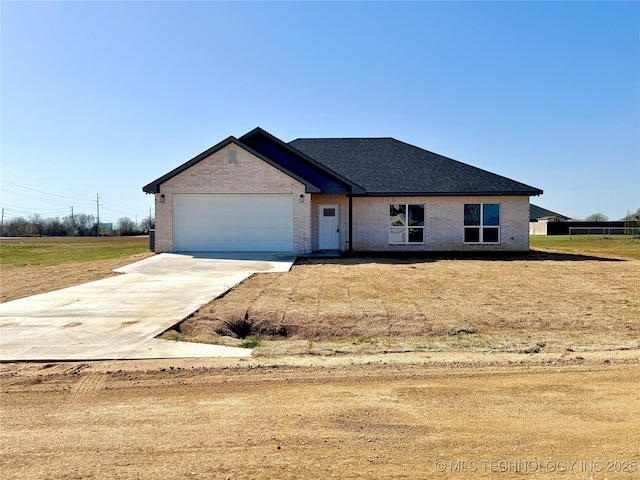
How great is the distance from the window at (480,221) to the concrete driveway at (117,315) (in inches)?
425

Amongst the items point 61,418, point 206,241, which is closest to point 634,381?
point 61,418

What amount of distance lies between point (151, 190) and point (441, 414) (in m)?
18.7

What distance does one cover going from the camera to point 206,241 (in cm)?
2111

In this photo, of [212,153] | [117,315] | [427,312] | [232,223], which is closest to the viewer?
[117,315]

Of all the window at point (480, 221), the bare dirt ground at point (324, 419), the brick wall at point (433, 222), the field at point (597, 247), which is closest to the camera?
the bare dirt ground at point (324, 419)

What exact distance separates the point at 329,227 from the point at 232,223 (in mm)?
4742

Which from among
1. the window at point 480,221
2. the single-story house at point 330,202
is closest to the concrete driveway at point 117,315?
the single-story house at point 330,202

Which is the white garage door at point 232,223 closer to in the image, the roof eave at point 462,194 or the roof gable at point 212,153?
the roof gable at point 212,153

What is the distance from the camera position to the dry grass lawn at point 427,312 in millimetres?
7965

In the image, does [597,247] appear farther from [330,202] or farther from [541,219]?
[541,219]

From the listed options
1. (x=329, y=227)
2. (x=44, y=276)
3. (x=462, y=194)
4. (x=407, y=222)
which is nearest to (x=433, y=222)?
(x=407, y=222)

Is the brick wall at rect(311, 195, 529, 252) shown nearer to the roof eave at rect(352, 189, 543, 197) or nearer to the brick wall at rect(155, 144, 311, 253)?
the roof eave at rect(352, 189, 543, 197)

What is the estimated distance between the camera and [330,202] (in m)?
22.9

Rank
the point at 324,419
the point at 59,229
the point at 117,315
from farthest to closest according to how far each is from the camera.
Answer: the point at 59,229 → the point at 117,315 → the point at 324,419
